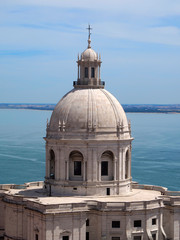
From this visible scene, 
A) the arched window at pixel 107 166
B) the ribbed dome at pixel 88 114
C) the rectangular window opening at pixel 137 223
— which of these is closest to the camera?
the rectangular window opening at pixel 137 223

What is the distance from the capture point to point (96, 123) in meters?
76.4

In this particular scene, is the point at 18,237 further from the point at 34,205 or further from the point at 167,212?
the point at 167,212

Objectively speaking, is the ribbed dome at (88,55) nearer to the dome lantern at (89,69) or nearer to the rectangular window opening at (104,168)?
the dome lantern at (89,69)

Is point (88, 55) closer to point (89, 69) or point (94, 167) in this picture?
point (89, 69)

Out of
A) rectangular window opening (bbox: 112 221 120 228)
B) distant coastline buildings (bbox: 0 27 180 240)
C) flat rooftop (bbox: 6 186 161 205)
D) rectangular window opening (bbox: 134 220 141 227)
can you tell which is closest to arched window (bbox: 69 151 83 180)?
distant coastline buildings (bbox: 0 27 180 240)

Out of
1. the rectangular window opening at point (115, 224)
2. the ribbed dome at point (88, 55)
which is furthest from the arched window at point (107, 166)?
the ribbed dome at point (88, 55)

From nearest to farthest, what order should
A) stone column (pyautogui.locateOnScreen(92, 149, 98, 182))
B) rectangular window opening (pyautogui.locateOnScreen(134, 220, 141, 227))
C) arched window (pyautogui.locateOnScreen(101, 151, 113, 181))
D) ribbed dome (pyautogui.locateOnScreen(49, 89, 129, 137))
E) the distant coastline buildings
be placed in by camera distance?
1. the distant coastline buildings
2. rectangular window opening (pyautogui.locateOnScreen(134, 220, 141, 227))
3. stone column (pyautogui.locateOnScreen(92, 149, 98, 182))
4. ribbed dome (pyautogui.locateOnScreen(49, 89, 129, 137))
5. arched window (pyautogui.locateOnScreen(101, 151, 113, 181))

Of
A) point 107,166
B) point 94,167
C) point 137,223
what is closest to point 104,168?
point 107,166

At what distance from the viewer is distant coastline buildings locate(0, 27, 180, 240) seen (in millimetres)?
71562

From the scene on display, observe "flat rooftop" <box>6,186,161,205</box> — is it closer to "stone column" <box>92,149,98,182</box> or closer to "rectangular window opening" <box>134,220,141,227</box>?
"stone column" <box>92,149,98,182</box>

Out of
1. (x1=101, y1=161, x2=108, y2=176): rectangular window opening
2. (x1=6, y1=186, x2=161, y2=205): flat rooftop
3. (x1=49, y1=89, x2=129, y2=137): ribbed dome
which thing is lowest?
(x1=6, y1=186, x2=161, y2=205): flat rooftop

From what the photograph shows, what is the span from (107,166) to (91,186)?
3.45 m

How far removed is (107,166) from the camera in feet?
254

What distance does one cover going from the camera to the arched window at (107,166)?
77.3 metres
